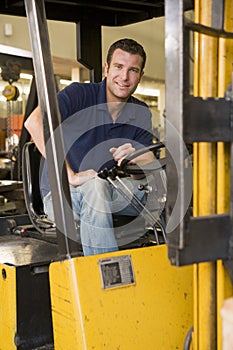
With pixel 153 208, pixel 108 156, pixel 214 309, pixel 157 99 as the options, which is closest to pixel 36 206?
pixel 108 156

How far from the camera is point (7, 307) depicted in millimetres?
2387

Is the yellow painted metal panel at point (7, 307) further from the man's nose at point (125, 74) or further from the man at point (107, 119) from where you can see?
the man's nose at point (125, 74)

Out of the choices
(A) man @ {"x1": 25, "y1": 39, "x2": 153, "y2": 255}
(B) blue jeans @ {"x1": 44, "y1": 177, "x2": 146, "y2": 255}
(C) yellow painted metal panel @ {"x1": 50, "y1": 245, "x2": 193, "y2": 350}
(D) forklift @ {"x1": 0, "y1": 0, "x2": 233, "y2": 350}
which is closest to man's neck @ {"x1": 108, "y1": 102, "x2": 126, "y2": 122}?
(A) man @ {"x1": 25, "y1": 39, "x2": 153, "y2": 255}

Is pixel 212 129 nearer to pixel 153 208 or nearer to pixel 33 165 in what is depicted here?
pixel 153 208

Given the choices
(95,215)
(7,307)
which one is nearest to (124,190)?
(95,215)

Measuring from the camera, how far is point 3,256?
269 cm

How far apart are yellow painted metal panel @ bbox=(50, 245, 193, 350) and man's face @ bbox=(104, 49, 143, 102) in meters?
1.13

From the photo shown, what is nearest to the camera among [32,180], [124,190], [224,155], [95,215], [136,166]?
[224,155]

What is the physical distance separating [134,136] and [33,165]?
622 millimetres

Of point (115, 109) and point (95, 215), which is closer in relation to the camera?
point (95, 215)

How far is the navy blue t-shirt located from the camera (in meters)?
2.87

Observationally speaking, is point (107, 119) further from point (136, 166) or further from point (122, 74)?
point (136, 166)

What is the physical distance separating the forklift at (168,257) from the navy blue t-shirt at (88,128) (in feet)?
1.84

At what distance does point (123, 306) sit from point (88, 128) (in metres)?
1.20
